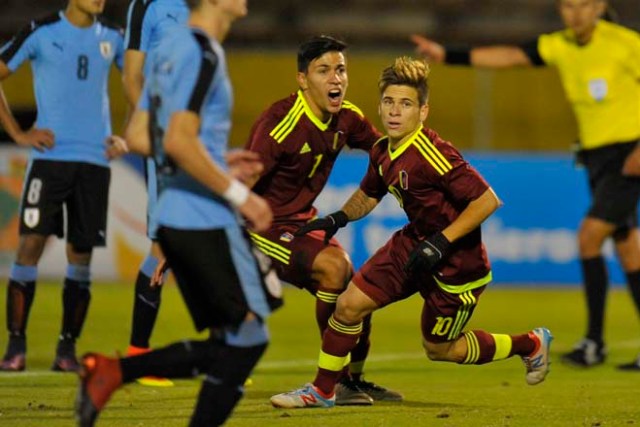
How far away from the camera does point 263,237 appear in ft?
26.2

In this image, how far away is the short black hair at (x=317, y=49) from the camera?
7957 mm

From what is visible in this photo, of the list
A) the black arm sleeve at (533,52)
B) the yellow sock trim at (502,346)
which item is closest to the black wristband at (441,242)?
the yellow sock trim at (502,346)

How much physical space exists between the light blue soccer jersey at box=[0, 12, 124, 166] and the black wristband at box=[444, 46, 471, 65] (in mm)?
2099

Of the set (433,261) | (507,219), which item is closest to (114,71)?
(507,219)

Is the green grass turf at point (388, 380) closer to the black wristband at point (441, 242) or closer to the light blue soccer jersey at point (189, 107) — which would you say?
the black wristband at point (441, 242)

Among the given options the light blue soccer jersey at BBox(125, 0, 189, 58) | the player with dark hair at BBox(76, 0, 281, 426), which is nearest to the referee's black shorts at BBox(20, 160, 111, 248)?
the light blue soccer jersey at BBox(125, 0, 189, 58)

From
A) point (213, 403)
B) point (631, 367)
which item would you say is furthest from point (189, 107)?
point (631, 367)

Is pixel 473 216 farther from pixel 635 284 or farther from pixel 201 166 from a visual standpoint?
pixel 635 284

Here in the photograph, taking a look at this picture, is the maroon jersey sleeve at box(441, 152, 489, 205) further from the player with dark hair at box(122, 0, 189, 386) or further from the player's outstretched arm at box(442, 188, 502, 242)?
the player with dark hair at box(122, 0, 189, 386)

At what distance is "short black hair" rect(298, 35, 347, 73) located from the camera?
7957mm

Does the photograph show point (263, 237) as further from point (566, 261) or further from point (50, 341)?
point (566, 261)

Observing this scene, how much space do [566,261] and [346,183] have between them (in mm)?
2562

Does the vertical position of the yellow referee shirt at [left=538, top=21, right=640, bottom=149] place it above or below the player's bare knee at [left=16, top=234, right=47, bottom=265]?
above

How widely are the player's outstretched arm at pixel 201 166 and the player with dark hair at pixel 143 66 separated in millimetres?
2846
